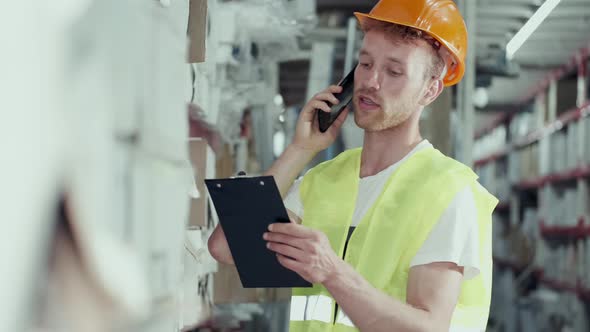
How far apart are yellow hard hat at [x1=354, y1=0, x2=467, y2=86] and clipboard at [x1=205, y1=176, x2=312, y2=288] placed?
592mm

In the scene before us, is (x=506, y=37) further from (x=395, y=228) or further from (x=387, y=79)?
(x=395, y=228)

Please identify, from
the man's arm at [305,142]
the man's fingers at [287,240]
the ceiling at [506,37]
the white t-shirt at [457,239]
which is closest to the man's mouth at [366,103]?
the man's arm at [305,142]

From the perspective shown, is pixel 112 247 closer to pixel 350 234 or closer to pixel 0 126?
pixel 0 126

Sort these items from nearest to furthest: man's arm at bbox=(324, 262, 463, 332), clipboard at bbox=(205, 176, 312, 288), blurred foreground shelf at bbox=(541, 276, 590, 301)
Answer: clipboard at bbox=(205, 176, 312, 288) < man's arm at bbox=(324, 262, 463, 332) < blurred foreground shelf at bbox=(541, 276, 590, 301)

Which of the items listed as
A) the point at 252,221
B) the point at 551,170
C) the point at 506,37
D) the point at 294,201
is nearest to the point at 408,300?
the point at 252,221

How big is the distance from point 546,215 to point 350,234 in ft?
24.7

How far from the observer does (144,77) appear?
1.80ft

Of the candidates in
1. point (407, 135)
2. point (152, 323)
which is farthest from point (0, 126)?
point (407, 135)

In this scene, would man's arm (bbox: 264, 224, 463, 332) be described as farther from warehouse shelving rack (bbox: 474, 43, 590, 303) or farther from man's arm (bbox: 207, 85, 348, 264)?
warehouse shelving rack (bbox: 474, 43, 590, 303)

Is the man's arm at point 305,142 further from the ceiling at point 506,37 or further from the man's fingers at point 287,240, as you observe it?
the ceiling at point 506,37

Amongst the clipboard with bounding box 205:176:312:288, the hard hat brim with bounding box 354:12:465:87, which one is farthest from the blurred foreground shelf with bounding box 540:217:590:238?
the clipboard with bounding box 205:176:312:288

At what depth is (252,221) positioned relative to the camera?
4.86 ft

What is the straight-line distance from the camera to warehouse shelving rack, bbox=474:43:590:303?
738 cm

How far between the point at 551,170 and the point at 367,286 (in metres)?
7.47
